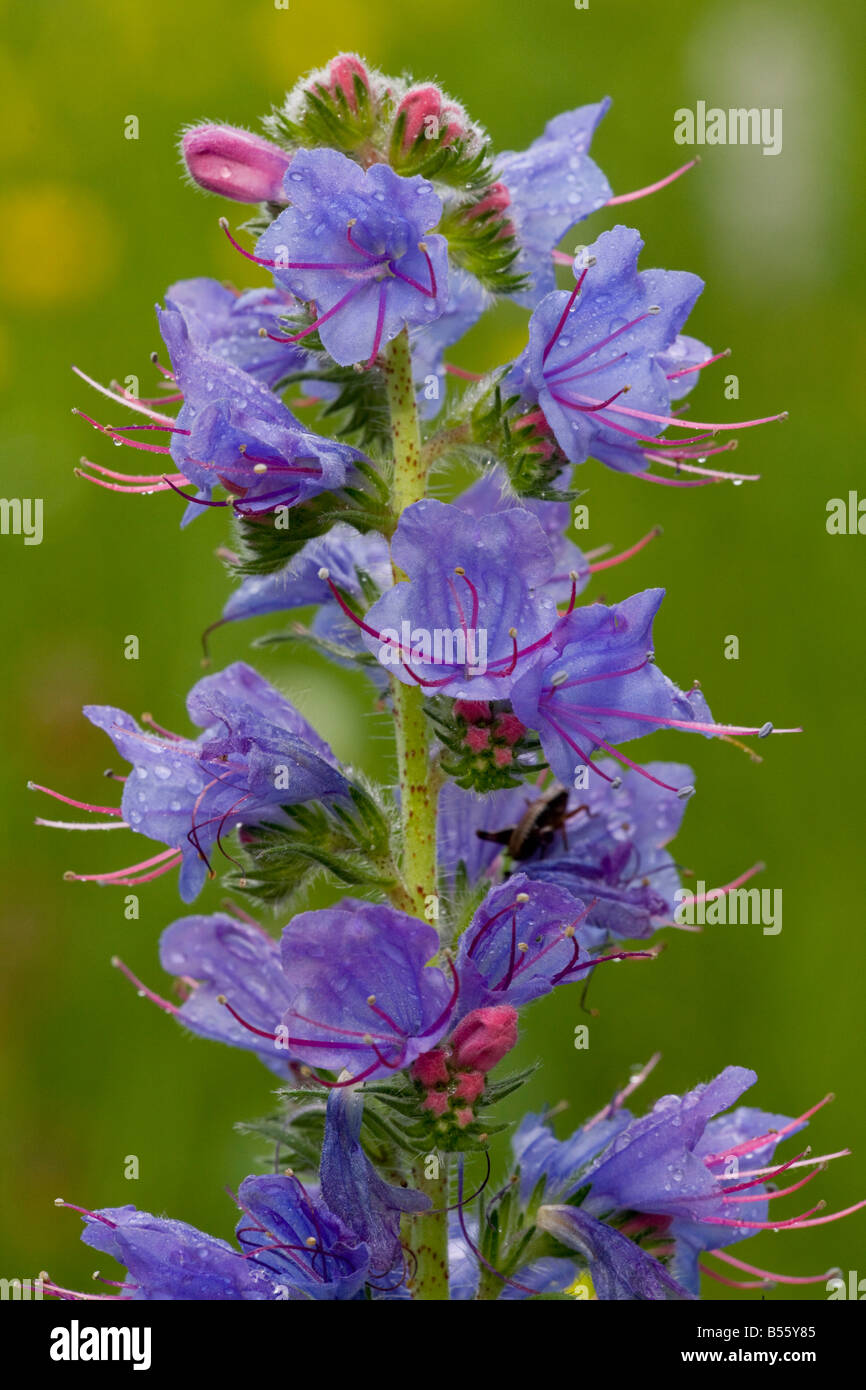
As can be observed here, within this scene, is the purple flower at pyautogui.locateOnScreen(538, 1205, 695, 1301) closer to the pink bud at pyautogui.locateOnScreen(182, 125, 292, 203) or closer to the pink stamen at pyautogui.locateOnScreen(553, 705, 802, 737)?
the pink stamen at pyautogui.locateOnScreen(553, 705, 802, 737)

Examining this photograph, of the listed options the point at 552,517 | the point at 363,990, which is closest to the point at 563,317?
the point at 552,517

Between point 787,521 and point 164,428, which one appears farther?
point 787,521

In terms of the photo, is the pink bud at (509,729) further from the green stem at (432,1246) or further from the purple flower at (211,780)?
the green stem at (432,1246)

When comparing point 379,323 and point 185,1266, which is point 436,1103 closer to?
point 185,1266

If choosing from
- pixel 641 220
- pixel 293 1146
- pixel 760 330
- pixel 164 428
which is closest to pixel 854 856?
pixel 760 330

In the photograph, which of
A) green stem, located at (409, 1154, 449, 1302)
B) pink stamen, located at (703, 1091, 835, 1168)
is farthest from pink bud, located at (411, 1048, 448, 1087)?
pink stamen, located at (703, 1091, 835, 1168)

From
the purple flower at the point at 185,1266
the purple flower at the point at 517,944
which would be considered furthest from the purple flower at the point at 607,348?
the purple flower at the point at 185,1266

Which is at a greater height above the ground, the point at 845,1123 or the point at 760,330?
the point at 760,330
